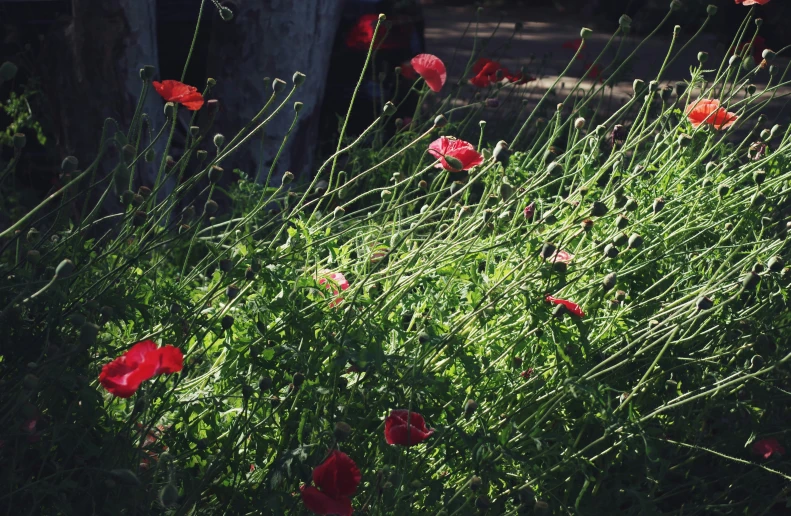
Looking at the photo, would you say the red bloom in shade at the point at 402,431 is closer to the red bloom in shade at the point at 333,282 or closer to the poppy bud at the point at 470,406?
the poppy bud at the point at 470,406

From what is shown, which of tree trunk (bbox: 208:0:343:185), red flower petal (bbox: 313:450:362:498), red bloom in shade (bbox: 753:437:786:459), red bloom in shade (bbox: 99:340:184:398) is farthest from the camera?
tree trunk (bbox: 208:0:343:185)

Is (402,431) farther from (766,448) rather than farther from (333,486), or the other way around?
(766,448)

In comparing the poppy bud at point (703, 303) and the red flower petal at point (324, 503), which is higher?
the poppy bud at point (703, 303)

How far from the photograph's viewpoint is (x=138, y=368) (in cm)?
147

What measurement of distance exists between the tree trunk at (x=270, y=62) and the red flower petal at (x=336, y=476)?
206 centimetres

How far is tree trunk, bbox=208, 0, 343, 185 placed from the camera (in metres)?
3.62

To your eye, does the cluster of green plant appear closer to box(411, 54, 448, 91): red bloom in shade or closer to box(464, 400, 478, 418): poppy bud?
box(464, 400, 478, 418): poppy bud

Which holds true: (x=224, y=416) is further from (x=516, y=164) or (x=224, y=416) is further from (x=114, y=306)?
(x=516, y=164)

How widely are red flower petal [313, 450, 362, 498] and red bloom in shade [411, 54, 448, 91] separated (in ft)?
3.92

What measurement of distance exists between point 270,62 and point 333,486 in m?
2.38

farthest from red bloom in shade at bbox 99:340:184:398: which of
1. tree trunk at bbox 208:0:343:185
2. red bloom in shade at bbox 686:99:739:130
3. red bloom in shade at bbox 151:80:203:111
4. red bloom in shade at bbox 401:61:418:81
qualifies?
red bloom in shade at bbox 401:61:418:81

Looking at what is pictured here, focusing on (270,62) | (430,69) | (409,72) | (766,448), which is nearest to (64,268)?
(430,69)

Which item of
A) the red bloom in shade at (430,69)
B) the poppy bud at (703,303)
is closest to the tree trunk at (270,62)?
the red bloom in shade at (430,69)

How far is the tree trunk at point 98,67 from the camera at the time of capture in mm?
3402
